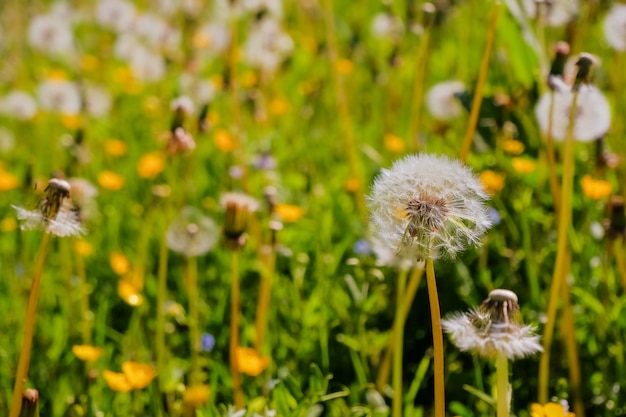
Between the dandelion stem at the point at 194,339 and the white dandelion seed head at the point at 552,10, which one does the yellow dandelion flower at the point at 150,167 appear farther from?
the white dandelion seed head at the point at 552,10

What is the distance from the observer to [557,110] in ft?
4.26

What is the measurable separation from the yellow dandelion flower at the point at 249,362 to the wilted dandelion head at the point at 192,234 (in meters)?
0.25

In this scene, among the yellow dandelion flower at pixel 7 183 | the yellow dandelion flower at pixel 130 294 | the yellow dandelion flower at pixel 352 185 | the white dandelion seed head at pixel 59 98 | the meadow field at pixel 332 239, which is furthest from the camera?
the white dandelion seed head at pixel 59 98

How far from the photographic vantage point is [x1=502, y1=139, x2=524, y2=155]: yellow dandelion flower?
1635 millimetres

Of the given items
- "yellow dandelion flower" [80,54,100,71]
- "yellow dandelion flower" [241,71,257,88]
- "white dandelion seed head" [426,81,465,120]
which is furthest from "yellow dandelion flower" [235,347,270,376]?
"yellow dandelion flower" [80,54,100,71]

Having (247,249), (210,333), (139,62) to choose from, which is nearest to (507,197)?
(247,249)

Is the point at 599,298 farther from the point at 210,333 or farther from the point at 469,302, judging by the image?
the point at 210,333

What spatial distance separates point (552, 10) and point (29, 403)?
3.47ft

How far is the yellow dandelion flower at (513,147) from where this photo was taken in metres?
1.63

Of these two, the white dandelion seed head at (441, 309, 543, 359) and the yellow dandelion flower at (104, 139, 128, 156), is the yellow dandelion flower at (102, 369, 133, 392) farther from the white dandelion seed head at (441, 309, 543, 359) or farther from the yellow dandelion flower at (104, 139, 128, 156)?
the yellow dandelion flower at (104, 139, 128, 156)

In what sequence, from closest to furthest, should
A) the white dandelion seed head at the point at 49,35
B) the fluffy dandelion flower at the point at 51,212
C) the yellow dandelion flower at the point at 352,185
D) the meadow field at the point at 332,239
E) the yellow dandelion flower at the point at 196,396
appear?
the fluffy dandelion flower at the point at 51,212 → the meadow field at the point at 332,239 → the yellow dandelion flower at the point at 196,396 → the yellow dandelion flower at the point at 352,185 → the white dandelion seed head at the point at 49,35

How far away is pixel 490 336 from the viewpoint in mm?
736

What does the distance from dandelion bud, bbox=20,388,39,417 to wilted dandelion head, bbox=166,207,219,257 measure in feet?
1.46

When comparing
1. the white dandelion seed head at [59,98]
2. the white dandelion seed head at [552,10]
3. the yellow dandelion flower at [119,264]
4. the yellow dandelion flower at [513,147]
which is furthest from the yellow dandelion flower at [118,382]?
the white dandelion seed head at [59,98]
